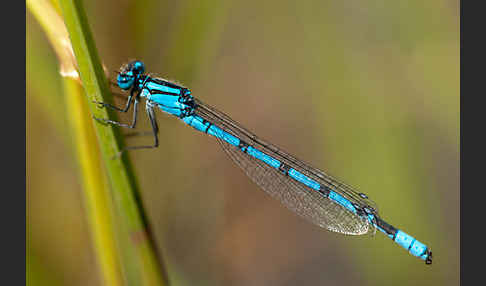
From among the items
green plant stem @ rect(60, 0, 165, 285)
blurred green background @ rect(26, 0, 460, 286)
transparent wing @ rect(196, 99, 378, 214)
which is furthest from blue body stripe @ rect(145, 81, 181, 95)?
green plant stem @ rect(60, 0, 165, 285)

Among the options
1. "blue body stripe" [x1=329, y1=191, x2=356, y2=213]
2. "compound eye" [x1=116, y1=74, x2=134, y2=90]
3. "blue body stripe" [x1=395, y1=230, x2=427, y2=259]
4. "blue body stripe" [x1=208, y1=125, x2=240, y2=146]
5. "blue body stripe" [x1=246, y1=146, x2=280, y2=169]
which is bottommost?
"blue body stripe" [x1=395, y1=230, x2=427, y2=259]

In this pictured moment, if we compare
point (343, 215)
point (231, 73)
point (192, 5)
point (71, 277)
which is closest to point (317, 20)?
point (231, 73)

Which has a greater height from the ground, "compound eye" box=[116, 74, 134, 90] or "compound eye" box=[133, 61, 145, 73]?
"compound eye" box=[133, 61, 145, 73]

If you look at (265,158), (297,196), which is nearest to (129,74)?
(265,158)

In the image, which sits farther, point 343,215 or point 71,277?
point 343,215

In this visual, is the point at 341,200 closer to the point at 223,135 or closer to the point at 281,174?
the point at 281,174

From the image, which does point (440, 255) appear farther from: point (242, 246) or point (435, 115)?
point (242, 246)

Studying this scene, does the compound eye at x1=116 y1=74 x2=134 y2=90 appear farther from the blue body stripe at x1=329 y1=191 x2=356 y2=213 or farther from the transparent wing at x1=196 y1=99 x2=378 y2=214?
the blue body stripe at x1=329 y1=191 x2=356 y2=213
